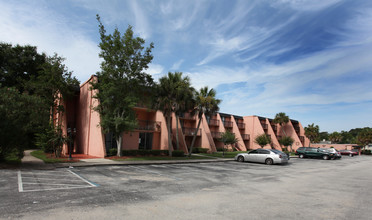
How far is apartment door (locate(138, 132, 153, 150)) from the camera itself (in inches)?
1026

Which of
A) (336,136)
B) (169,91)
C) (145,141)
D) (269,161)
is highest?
(169,91)

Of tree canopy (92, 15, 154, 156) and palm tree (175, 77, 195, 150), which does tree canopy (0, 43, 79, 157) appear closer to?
tree canopy (92, 15, 154, 156)

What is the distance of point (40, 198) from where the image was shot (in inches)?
251

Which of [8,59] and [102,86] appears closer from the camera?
[102,86]

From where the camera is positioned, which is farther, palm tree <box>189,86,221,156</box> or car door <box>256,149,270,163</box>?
palm tree <box>189,86,221,156</box>

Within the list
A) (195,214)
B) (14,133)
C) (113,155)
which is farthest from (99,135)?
(195,214)

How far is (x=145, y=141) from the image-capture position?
2642cm

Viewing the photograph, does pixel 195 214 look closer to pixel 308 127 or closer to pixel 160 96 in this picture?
pixel 160 96

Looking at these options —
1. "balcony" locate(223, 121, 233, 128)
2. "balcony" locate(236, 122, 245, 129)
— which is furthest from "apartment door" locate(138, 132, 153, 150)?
"balcony" locate(236, 122, 245, 129)

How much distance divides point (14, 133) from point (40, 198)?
24.6 ft

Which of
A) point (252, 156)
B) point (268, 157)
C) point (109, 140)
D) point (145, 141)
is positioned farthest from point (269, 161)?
point (109, 140)

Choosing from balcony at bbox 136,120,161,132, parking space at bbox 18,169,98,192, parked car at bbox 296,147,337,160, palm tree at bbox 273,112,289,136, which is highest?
palm tree at bbox 273,112,289,136

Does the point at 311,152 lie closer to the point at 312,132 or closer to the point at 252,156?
the point at 252,156

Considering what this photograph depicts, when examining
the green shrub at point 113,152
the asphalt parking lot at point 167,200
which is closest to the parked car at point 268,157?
the asphalt parking lot at point 167,200
